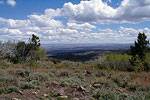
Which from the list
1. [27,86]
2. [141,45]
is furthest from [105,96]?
[141,45]

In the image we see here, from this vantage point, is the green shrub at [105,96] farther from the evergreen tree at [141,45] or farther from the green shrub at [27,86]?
the evergreen tree at [141,45]

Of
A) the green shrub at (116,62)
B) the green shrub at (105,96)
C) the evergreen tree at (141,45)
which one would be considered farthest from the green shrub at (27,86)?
the evergreen tree at (141,45)

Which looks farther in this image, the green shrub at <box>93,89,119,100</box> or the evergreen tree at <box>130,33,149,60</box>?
the evergreen tree at <box>130,33,149,60</box>

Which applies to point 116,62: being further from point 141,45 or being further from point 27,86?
point 27,86

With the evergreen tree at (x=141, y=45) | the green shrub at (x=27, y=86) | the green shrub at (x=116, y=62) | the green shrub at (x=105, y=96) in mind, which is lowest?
the green shrub at (x=116, y=62)

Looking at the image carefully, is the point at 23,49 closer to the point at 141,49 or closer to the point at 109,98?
the point at 141,49

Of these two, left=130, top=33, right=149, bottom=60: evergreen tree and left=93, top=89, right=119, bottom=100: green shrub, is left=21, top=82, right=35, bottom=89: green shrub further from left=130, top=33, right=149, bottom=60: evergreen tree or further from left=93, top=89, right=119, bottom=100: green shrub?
left=130, top=33, right=149, bottom=60: evergreen tree

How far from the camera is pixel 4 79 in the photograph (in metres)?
7.38

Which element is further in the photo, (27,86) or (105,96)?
(27,86)

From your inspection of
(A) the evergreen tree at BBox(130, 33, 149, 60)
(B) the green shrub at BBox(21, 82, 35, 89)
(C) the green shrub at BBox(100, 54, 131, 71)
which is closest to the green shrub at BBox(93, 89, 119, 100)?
(B) the green shrub at BBox(21, 82, 35, 89)

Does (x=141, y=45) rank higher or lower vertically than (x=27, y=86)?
higher

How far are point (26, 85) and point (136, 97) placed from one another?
479 cm

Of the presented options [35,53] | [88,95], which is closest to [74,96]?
[88,95]

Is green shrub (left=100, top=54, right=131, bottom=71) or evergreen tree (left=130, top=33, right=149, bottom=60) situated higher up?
evergreen tree (left=130, top=33, right=149, bottom=60)
